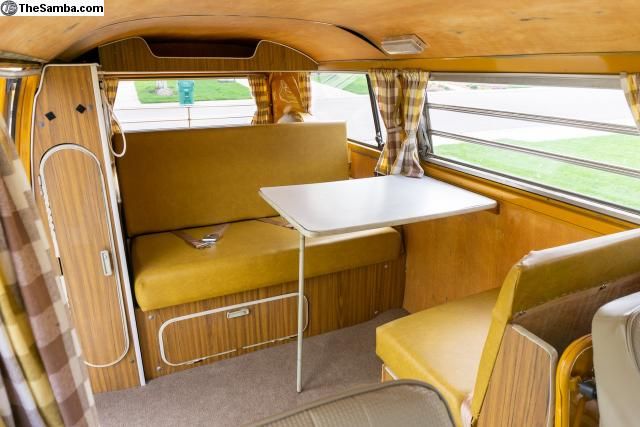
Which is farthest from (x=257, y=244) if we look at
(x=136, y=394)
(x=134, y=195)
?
(x=136, y=394)

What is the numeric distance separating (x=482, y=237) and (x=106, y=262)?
6.99ft

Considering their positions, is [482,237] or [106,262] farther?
[482,237]

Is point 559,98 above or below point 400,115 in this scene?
above

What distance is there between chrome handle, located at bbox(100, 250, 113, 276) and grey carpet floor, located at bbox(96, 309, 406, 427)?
74cm

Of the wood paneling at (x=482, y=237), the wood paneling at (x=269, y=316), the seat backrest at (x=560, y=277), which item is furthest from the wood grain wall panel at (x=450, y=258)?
the seat backrest at (x=560, y=277)

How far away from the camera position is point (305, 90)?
4.75 m

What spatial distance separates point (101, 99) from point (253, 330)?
159cm

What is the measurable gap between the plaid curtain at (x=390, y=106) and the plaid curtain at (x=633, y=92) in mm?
1494

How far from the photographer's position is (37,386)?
90cm

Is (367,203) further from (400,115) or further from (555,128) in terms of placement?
(555,128)

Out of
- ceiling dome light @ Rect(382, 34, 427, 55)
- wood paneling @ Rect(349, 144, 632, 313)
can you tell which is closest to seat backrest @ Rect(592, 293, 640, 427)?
wood paneling @ Rect(349, 144, 632, 313)

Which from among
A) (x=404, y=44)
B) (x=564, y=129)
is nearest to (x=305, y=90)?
(x=404, y=44)

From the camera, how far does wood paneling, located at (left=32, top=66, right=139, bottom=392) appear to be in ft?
6.73

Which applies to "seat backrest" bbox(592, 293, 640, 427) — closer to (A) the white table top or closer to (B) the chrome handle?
(A) the white table top
